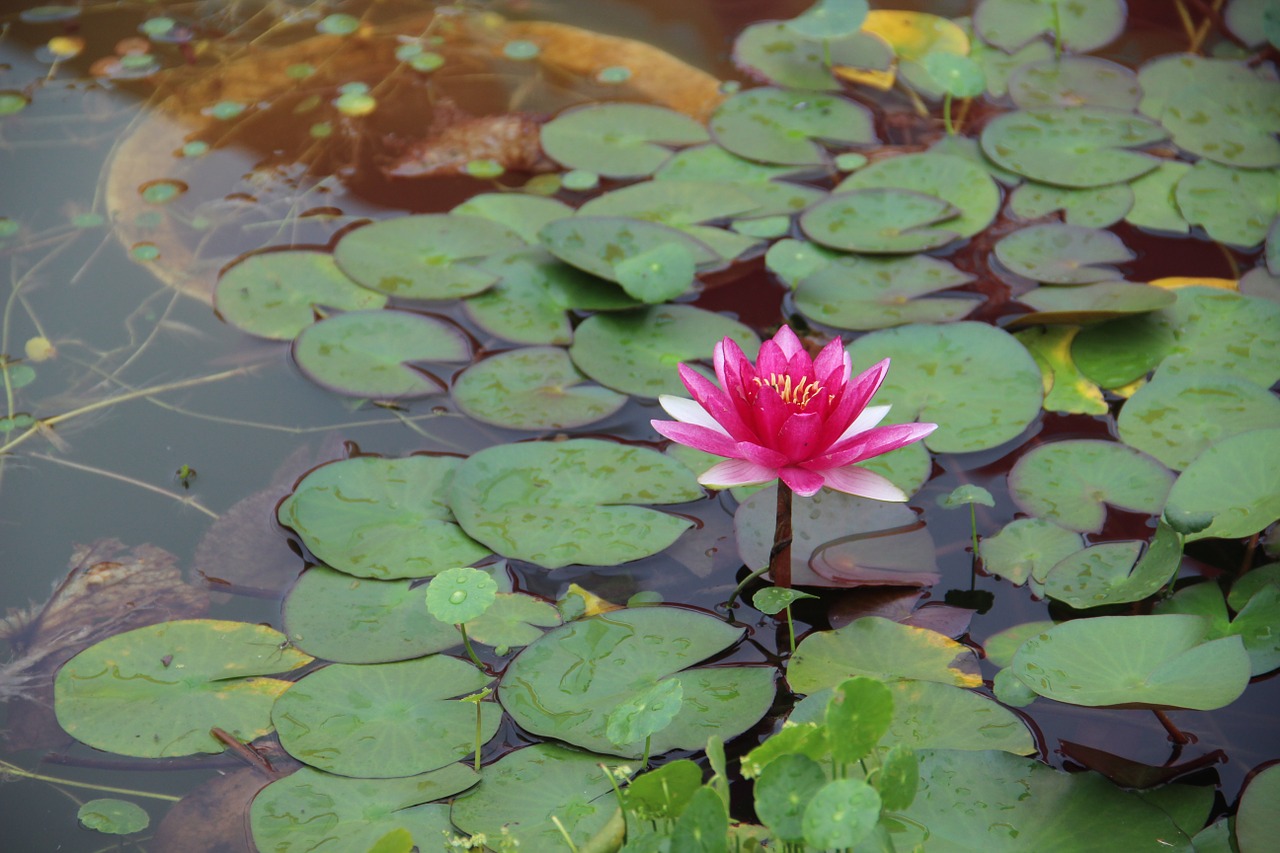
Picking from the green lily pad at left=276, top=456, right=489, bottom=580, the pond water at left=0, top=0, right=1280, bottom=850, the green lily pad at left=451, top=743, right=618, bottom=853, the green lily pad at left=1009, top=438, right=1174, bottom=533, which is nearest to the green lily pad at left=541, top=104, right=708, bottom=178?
the pond water at left=0, top=0, right=1280, bottom=850

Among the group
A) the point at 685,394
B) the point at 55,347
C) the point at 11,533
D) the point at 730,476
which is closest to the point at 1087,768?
the point at 730,476

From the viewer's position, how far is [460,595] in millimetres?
1713

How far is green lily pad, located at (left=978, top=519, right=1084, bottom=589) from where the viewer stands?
6.76 feet

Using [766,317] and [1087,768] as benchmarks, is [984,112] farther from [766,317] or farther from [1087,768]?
[1087,768]

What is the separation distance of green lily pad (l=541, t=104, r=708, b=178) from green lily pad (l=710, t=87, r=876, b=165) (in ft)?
0.40

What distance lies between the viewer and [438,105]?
3.55 meters

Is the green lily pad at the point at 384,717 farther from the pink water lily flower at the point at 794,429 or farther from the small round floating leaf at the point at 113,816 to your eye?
the pink water lily flower at the point at 794,429

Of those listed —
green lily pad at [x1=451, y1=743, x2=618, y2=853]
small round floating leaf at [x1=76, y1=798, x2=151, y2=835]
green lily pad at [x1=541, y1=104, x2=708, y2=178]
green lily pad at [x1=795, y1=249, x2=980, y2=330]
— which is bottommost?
small round floating leaf at [x1=76, y1=798, x2=151, y2=835]

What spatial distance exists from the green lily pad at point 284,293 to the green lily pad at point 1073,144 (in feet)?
6.27

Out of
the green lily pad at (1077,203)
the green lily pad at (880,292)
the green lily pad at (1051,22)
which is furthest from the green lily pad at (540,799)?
the green lily pad at (1051,22)

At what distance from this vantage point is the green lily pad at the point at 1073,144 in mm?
3072

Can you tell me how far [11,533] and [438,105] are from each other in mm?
1978

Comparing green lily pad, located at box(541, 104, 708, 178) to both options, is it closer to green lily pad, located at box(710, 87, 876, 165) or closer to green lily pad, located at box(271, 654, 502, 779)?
green lily pad, located at box(710, 87, 876, 165)

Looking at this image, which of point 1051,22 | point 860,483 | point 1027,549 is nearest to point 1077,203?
point 1051,22
